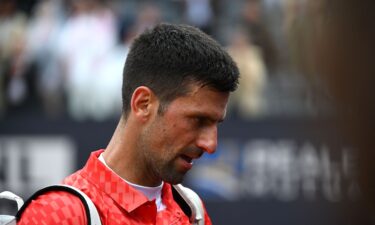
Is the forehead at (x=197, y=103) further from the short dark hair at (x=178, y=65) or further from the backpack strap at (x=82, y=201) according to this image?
the backpack strap at (x=82, y=201)

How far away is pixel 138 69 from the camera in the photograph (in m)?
2.20

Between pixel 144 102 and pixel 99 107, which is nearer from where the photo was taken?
pixel 144 102

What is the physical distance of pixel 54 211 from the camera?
6.23ft

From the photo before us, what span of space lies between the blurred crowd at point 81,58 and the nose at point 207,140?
22.0 feet

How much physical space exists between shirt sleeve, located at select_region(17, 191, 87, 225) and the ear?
1.15 feet

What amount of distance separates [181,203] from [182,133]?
31cm

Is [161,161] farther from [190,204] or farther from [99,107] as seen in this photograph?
[99,107]

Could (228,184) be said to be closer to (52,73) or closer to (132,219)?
(52,73)

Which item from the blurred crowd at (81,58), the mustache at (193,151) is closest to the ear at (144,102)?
the mustache at (193,151)

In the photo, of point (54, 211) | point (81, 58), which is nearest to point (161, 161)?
point (54, 211)

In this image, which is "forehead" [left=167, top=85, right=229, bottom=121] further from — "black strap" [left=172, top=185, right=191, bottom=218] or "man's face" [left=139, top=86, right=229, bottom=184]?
"black strap" [left=172, top=185, right=191, bottom=218]

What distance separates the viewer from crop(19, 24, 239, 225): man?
7.04 ft

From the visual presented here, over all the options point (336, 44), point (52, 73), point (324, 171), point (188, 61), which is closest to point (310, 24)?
point (336, 44)

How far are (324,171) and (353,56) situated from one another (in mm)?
213
